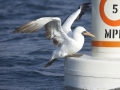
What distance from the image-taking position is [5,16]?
19562mm

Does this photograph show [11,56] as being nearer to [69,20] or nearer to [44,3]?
[69,20]

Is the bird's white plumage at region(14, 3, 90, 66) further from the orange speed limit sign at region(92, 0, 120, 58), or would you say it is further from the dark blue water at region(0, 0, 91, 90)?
the dark blue water at region(0, 0, 91, 90)

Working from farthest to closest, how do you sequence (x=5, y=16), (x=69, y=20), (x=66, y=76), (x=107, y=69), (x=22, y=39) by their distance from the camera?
(x=5, y=16) → (x=22, y=39) → (x=69, y=20) → (x=66, y=76) → (x=107, y=69)

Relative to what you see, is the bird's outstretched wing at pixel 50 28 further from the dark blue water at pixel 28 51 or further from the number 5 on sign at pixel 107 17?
the dark blue water at pixel 28 51

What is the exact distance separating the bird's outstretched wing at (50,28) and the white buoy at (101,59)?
0.52m

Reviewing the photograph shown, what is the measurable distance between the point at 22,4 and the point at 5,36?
22.5 ft

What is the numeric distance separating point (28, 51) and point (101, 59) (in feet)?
18.1

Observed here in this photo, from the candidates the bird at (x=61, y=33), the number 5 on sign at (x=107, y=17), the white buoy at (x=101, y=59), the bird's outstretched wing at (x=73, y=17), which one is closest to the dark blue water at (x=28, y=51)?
the bird at (x=61, y=33)

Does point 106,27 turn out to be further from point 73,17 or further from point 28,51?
point 28,51

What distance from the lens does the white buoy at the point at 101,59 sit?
24.1 ft

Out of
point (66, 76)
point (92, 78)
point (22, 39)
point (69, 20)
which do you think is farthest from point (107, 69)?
point (22, 39)

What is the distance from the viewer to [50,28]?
27.1ft

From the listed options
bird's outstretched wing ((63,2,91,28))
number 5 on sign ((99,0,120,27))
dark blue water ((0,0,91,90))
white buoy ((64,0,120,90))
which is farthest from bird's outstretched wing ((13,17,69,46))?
dark blue water ((0,0,91,90))

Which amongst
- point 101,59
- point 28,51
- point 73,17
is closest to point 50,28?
point 73,17
